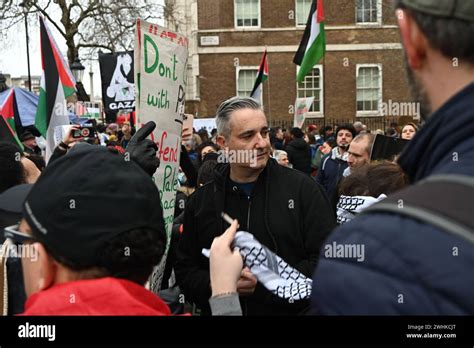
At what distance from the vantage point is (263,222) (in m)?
3.32

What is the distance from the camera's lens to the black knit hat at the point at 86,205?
1.66 meters

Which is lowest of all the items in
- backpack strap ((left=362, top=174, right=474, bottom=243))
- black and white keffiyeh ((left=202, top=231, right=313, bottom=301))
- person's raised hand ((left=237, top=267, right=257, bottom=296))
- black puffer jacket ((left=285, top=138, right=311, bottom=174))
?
black puffer jacket ((left=285, top=138, right=311, bottom=174))

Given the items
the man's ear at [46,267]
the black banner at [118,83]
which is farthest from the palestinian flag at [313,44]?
the man's ear at [46,267]

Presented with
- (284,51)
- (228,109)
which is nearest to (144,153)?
(228,109)

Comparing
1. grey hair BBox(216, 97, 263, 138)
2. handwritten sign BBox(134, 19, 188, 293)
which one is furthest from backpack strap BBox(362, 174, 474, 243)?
handwritten sign BBox(134, 19, 188, 293)

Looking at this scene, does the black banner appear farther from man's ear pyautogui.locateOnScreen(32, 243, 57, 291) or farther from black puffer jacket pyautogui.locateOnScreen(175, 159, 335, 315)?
man's ear pyautogui.locateOnScreen(32, 243, 57, 291)

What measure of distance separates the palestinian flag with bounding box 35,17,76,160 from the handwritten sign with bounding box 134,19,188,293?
1421 millimetres

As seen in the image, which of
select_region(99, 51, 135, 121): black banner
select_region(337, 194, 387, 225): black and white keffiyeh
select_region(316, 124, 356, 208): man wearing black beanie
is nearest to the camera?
select_region(337, 194, 387, 225): black and white keffiyeh

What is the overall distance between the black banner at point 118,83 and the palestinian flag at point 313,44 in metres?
3.30

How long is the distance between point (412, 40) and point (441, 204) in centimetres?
38

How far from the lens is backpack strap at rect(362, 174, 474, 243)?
1.11m

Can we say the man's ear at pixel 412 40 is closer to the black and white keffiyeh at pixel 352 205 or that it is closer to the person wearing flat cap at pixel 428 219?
the person wearing flat cap at pixel 428 219

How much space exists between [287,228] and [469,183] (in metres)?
2.12

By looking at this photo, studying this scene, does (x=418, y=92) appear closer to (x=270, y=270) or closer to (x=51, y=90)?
(x=270, y=270)
